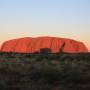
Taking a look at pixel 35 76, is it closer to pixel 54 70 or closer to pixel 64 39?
pixel 54 70

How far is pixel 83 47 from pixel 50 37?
9.05m

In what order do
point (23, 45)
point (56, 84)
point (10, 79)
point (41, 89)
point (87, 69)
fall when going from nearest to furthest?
point (41, 89) < point (56, 84) < point (10, 79) < point (87, 69) < point (23, 45)

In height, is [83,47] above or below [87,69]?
below

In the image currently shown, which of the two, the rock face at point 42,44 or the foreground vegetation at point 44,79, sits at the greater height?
the foreground vegetation at point 44,79

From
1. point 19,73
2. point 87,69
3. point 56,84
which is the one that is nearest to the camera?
point 56,84

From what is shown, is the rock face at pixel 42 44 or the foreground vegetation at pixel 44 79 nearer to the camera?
the foreground vegetation at pixel 44 79

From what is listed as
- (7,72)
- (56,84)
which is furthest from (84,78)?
(7,72)

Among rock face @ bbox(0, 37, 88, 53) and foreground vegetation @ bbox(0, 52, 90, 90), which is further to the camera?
rock face @ bbox(0, 37, 88, 53)

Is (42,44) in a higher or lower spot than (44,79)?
lower

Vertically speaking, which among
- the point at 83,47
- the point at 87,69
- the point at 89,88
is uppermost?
the point at 89,88

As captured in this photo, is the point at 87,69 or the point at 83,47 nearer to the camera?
the point at 87,69

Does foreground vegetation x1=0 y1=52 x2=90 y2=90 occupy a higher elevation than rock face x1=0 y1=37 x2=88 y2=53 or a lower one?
higher

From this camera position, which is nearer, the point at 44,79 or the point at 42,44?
the point at 44,79

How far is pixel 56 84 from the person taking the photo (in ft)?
50.8
